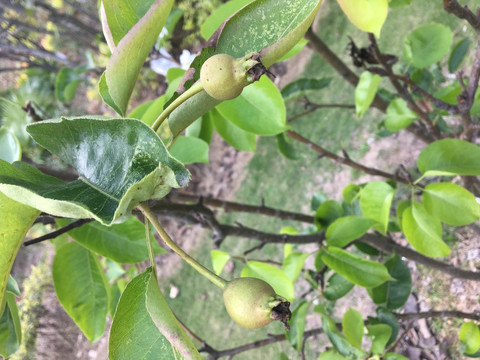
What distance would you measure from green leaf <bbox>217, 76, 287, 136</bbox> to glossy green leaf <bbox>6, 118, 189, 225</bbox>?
0.41 meters

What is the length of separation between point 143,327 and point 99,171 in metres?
0.19

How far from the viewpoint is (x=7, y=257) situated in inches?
17.4

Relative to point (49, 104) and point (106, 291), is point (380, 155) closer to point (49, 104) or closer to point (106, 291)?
point (106, 291)

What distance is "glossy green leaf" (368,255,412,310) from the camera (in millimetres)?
1195

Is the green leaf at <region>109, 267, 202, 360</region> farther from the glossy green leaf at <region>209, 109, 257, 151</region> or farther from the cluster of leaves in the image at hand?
the glossy green leaf at <region>209, 109, 257, 151</region>

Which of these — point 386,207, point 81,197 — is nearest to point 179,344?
point 81,197

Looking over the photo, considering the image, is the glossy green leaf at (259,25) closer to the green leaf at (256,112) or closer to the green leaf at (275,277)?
the green leaf at (256,112)

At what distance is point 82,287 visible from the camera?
91 cm

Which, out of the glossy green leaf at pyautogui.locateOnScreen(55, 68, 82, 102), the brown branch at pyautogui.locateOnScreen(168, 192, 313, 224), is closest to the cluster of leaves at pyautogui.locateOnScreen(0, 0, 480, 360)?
the brown branch at pyautogui.locateOnScreen(168, 192, 313, 224)

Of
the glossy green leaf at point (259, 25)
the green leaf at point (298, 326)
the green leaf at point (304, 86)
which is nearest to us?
the glossy green leaf at point (259, 25)

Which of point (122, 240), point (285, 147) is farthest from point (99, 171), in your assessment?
point (285, 147)

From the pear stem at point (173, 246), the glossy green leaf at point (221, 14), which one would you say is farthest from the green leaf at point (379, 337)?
the glossy green leaf at point (221, 14)

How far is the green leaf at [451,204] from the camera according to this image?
913 mm

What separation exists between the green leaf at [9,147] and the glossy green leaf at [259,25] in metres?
0.41
